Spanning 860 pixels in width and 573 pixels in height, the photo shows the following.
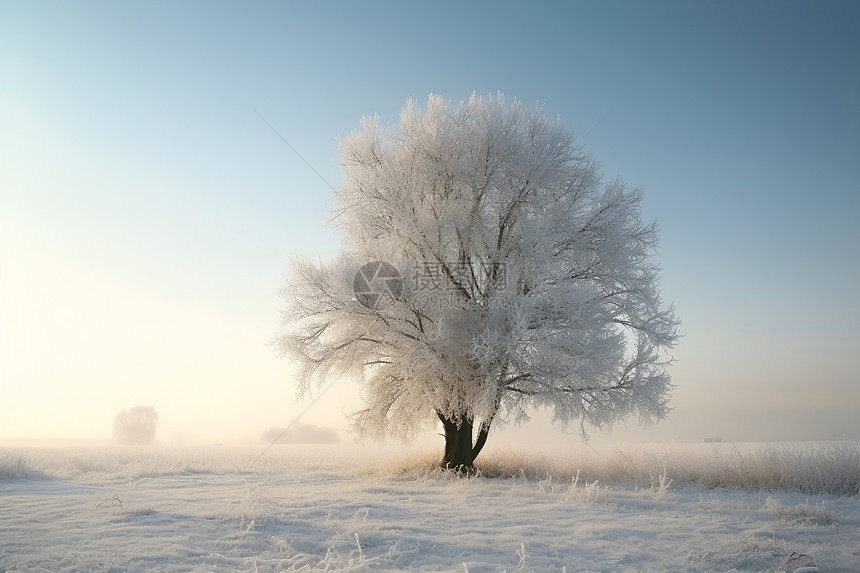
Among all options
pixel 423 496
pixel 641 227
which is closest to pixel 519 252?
pixel 641 227

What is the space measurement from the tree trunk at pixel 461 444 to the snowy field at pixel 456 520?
3.09 feet

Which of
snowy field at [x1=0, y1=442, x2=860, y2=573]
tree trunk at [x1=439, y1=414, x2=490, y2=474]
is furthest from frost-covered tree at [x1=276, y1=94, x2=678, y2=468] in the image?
snowy field at [x1=0, y1=442, x2=860, y2=573]

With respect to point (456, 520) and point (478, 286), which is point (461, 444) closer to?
point (478, 286)

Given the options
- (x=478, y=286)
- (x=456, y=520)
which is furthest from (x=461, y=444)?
(x=456, y=520)

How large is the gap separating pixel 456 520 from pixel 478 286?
737 centimetres

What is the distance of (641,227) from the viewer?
15.1 metres

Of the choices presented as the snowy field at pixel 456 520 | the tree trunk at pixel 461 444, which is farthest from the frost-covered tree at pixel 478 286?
the snowy field at pixel 456 520

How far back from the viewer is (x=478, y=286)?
14.2 metres

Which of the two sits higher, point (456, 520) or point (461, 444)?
point (461, 444)

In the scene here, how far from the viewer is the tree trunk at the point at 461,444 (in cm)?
1399

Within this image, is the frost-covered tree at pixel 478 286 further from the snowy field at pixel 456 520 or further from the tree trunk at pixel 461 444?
the snowy field at pixel 456 520

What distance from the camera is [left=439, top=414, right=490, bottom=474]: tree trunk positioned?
551 inches

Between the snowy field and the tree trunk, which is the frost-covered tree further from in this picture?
the snowy field

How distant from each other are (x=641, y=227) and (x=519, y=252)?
156 inches
